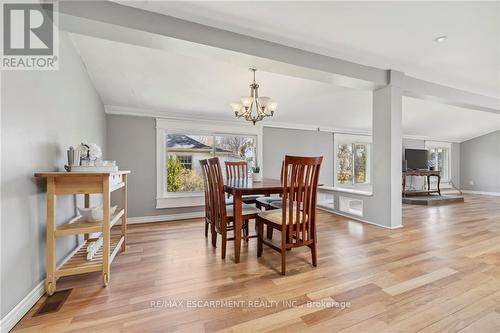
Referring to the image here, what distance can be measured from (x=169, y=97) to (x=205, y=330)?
3177 millimetres

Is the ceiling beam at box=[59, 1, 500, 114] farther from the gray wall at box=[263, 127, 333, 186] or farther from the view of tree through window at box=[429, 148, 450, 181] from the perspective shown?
the view of tree through window at box=[429, 148, 450, 181]

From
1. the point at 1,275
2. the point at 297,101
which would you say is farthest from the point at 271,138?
the point at 1,275

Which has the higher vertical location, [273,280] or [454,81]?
[454,81]

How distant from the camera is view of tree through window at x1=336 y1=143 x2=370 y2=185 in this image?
5965 mm

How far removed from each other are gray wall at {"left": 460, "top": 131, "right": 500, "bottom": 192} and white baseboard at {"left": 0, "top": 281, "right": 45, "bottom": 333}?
36.2ft

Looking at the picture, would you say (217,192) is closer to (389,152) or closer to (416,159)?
(389,152)

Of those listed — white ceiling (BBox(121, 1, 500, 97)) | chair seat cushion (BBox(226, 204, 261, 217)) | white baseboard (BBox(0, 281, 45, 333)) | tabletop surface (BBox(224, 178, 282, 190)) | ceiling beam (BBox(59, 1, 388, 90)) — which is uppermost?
white ceiling (BBox(121, 1, 500, 97))

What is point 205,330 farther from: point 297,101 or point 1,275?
point 297,101

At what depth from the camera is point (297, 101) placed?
396 cm

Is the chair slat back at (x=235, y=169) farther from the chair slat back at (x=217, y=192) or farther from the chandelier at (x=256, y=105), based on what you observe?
the chair slat back at (x=217, y=192)

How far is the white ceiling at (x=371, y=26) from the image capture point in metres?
1.80

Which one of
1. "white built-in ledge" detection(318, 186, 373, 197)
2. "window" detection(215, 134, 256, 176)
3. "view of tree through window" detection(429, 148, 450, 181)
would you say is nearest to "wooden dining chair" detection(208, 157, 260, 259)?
"window" detection(215, 134, 256, 176)

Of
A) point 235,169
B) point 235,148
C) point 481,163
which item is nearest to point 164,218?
point 235,169

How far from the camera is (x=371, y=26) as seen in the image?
207 cm
